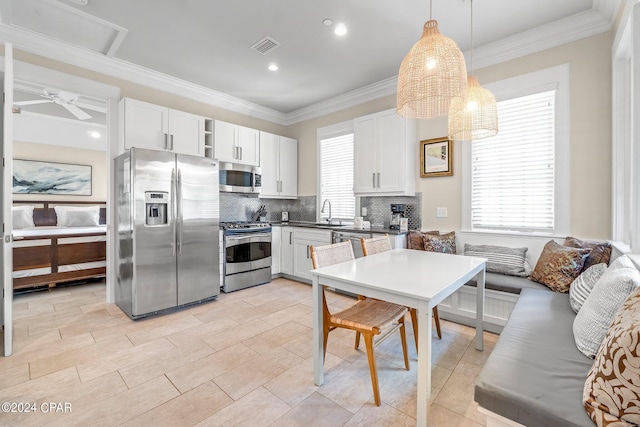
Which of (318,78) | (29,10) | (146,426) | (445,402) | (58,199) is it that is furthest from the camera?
(58,199)

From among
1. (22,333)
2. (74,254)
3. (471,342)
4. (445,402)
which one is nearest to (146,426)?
(445,402)

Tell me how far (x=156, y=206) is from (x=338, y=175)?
2.73 metres

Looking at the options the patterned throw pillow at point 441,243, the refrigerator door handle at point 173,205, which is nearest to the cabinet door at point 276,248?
the refrigerator door handle at point 173,205

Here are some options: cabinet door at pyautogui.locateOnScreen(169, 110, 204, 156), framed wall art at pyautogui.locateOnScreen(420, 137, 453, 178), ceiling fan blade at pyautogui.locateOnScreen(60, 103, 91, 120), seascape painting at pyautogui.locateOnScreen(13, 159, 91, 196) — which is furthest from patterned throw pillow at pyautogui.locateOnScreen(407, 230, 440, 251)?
seascape painting at pyautogui.locateOnScreen(13, 159, 91, 196)

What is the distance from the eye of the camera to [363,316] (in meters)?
1.89

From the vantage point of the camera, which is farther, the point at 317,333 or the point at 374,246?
the point at 374,246

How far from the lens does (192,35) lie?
2840 millimetres

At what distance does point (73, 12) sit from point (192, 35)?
961 millimetres

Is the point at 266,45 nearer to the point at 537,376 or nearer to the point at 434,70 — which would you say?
the point at 434,70

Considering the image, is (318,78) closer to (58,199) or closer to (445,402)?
(445,402)

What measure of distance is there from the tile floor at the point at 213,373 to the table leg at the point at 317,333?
0.36ft

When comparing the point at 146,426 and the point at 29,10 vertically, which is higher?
the point at 29,10

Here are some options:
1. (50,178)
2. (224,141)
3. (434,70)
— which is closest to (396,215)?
(434,70)

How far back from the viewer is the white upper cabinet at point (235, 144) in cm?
406
